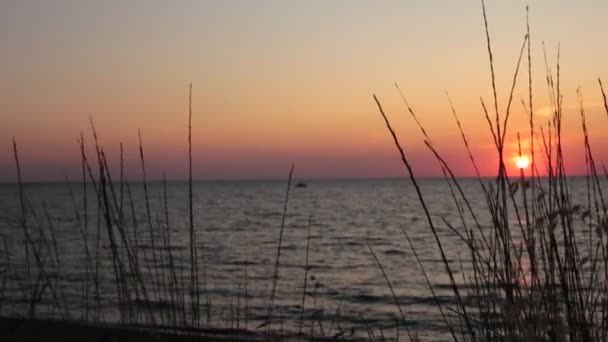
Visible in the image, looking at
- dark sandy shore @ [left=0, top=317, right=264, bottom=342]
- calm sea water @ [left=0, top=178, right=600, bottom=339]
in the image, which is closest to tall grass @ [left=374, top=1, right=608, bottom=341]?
calm sea water @ [left=0, top=178, right=600, bottom=339]

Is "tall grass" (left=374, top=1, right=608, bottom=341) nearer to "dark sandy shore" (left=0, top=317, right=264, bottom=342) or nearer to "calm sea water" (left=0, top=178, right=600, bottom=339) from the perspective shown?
"calm sea water" (left=0, top=178, right=600, bottom=339)

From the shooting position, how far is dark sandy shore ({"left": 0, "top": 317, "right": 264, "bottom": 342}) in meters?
4.51

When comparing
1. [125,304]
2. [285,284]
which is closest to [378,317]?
[285,284]

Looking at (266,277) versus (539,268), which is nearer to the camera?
(539,268)

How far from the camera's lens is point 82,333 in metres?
5.12

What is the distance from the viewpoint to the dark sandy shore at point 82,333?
4.51 meters

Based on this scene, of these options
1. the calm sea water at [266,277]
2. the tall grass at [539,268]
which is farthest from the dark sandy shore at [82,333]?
the tall grass at [539,268]

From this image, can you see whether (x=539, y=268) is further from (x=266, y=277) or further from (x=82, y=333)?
(x=266, y=277)

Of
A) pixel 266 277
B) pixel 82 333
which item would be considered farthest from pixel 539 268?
pixel 266 277

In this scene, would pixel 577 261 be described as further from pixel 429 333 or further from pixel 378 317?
pixel 378 317

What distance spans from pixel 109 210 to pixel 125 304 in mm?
822

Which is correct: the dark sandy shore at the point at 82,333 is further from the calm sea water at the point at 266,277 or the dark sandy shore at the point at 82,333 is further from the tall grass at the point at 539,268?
the tall grass at the point at 539,268

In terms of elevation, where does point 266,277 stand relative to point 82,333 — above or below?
below

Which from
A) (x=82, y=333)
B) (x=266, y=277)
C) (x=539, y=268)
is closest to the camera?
(x=539, y=268)
